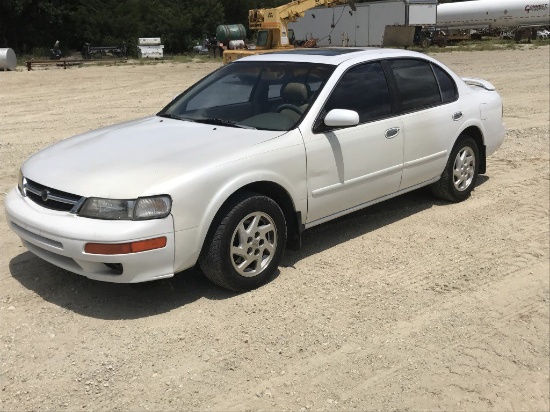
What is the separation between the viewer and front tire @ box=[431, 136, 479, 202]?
613 cm

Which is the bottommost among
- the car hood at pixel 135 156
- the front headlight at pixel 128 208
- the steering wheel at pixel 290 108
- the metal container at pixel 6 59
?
the front headlight at pixel 128 208

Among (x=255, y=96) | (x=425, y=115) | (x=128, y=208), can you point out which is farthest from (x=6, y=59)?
(x=128, y=208)

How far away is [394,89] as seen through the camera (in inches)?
215

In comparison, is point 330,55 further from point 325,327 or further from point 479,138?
point 325,327

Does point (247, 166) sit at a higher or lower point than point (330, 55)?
lower

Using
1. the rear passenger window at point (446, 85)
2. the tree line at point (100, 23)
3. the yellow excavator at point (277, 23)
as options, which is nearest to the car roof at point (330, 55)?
the rear passenger window at point (446, 85)

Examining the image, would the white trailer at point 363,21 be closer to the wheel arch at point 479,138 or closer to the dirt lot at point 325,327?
the wheel arch at point 479,138

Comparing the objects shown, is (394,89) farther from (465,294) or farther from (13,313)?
(13,313)

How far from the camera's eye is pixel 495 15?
45188mm

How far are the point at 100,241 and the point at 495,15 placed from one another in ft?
155

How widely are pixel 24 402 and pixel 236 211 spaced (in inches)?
68.2

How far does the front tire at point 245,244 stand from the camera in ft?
13.5

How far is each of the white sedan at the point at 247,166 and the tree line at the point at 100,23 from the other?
39.8 metres

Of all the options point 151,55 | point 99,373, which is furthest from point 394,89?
point 151,55
